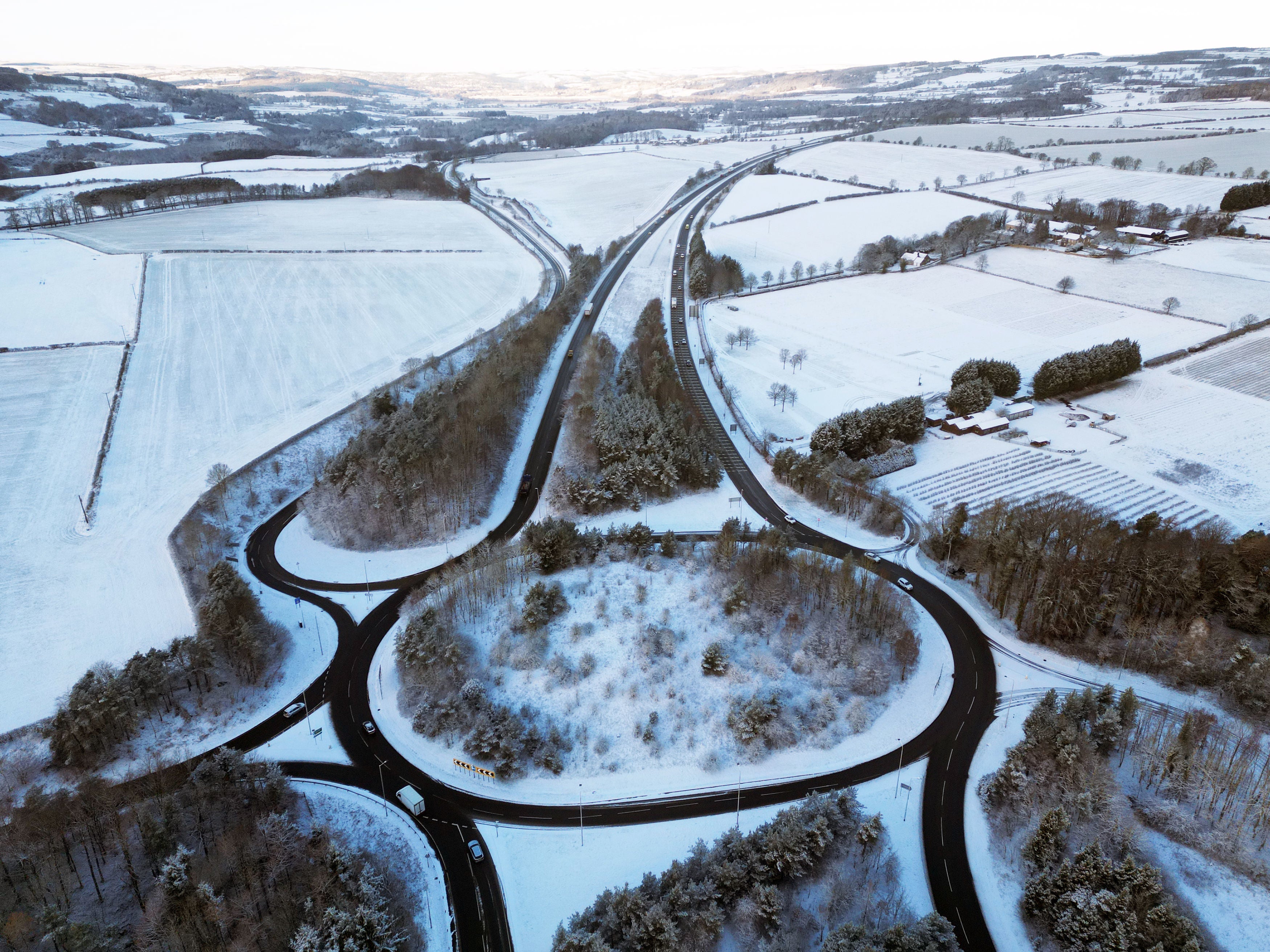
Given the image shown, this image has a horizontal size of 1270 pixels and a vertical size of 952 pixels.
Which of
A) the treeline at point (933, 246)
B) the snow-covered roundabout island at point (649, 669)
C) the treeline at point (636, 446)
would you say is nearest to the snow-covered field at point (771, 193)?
the treeline at point (933, 246)

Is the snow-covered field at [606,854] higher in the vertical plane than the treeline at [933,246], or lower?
lower

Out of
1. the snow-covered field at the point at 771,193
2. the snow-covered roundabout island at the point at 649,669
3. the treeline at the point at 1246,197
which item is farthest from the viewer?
the snow-covered field at the point at 771,193

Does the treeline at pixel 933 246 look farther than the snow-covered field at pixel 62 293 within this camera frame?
Yes

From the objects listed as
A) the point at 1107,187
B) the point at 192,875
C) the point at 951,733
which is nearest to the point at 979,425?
the point at 951,733

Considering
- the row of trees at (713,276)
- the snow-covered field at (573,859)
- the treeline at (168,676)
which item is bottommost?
the snow-covered field at (573,859)

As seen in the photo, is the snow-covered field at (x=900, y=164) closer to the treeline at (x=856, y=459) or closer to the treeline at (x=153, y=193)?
the treeline at (x=856, y=459)

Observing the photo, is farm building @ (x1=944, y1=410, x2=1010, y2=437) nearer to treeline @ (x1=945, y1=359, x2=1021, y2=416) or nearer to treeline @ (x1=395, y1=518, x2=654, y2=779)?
treeline @ (x1=945, y1=359, x2=1021, y2=416)
